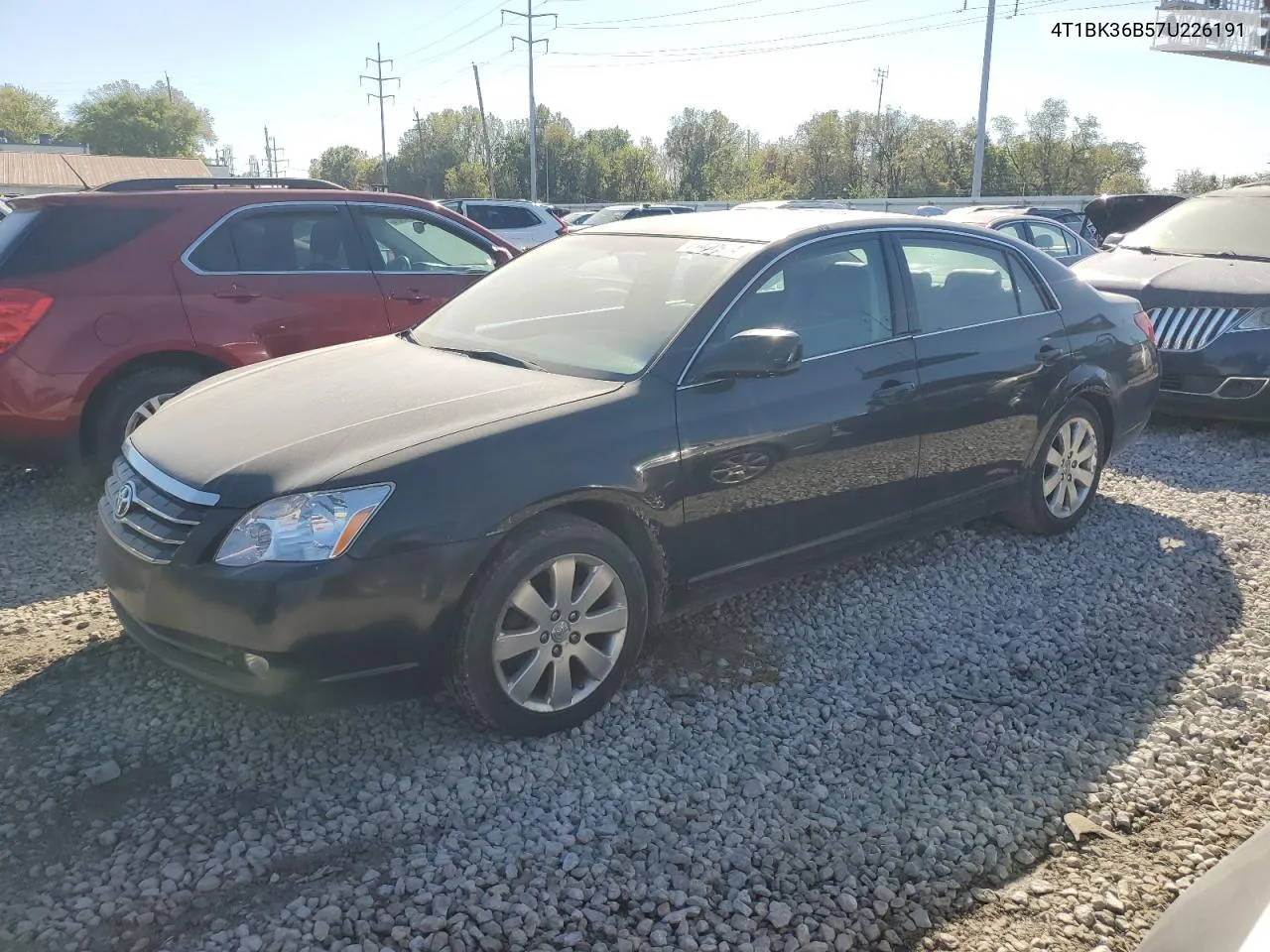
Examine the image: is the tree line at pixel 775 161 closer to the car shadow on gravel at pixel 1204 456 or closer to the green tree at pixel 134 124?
the green tree at pixel 134 124

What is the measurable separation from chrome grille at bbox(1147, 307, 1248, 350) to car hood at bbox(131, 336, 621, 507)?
570 cm

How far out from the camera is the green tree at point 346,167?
106938 millimetres

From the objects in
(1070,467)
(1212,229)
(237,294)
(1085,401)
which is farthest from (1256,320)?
(237,294)

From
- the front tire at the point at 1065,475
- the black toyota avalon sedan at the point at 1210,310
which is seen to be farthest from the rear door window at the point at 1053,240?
the front tire at the point at 1065,475

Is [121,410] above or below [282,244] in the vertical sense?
below

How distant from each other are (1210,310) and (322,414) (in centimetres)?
672

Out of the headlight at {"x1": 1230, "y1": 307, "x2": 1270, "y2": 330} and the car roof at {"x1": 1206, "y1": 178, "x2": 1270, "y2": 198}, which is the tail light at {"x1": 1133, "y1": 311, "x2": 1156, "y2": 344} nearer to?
the headlight at {"x1": 1230, "y1": 307, "x2": 1270, "y2": 330}

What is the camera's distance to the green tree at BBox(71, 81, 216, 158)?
336 feet

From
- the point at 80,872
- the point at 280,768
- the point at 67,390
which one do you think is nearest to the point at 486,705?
the point at 280,768

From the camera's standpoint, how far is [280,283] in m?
6.21

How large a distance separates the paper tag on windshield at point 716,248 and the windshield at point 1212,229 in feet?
20.2

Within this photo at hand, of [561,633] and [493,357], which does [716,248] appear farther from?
[561,633]

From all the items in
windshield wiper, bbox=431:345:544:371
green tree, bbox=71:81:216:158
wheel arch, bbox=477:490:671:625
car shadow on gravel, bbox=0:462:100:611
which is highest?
green tree, bbox=71:81:216:158

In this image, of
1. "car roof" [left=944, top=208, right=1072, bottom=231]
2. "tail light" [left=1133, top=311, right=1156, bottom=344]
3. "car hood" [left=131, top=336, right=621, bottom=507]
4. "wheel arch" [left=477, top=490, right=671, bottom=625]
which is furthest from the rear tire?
"car roof" [left=944, top=208, right=1072, bottom=231]
